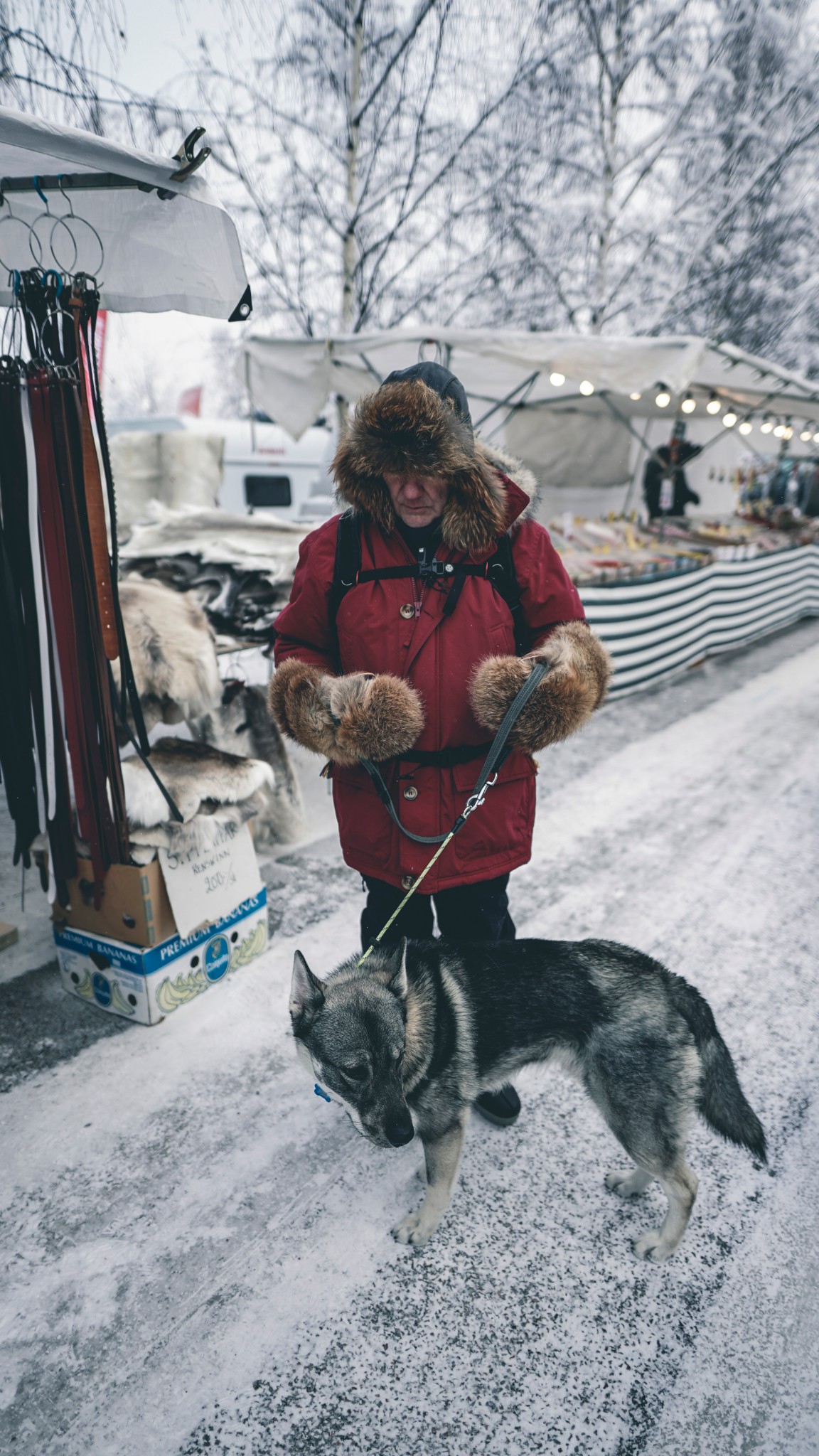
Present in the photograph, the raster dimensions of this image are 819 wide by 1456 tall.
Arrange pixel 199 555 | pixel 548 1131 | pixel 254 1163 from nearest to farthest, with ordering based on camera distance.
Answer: pixel 254 1163
pixel 548 1131
pixel 199 555

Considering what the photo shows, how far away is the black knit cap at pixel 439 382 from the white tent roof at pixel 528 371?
180 inches

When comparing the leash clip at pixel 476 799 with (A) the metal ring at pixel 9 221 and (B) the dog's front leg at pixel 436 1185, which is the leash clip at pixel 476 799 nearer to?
(B) the dog's front leg at pixel 436 1185

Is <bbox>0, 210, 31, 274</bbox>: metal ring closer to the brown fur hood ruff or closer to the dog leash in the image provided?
the brown fur hood ruff

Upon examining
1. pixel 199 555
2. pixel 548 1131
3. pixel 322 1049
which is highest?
pixel 199 555

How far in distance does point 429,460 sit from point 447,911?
139 centimetres

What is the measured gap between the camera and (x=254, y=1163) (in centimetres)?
233

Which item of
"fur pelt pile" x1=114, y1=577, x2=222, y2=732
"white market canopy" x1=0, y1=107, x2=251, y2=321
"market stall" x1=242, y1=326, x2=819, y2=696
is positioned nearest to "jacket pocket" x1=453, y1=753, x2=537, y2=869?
"fur pelt pile" x1=114, y1=577, x2=222, y2=732

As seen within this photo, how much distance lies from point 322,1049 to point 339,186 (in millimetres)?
11416

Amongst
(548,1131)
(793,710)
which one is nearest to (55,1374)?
(548,1131)

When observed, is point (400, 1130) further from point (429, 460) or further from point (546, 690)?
point (429, 460)

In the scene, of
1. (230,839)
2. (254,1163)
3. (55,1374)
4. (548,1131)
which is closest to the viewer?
(55,1374)

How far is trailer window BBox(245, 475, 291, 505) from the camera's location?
39.2ft

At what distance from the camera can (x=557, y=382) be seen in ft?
24.7

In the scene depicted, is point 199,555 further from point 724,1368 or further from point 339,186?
point 339,186
